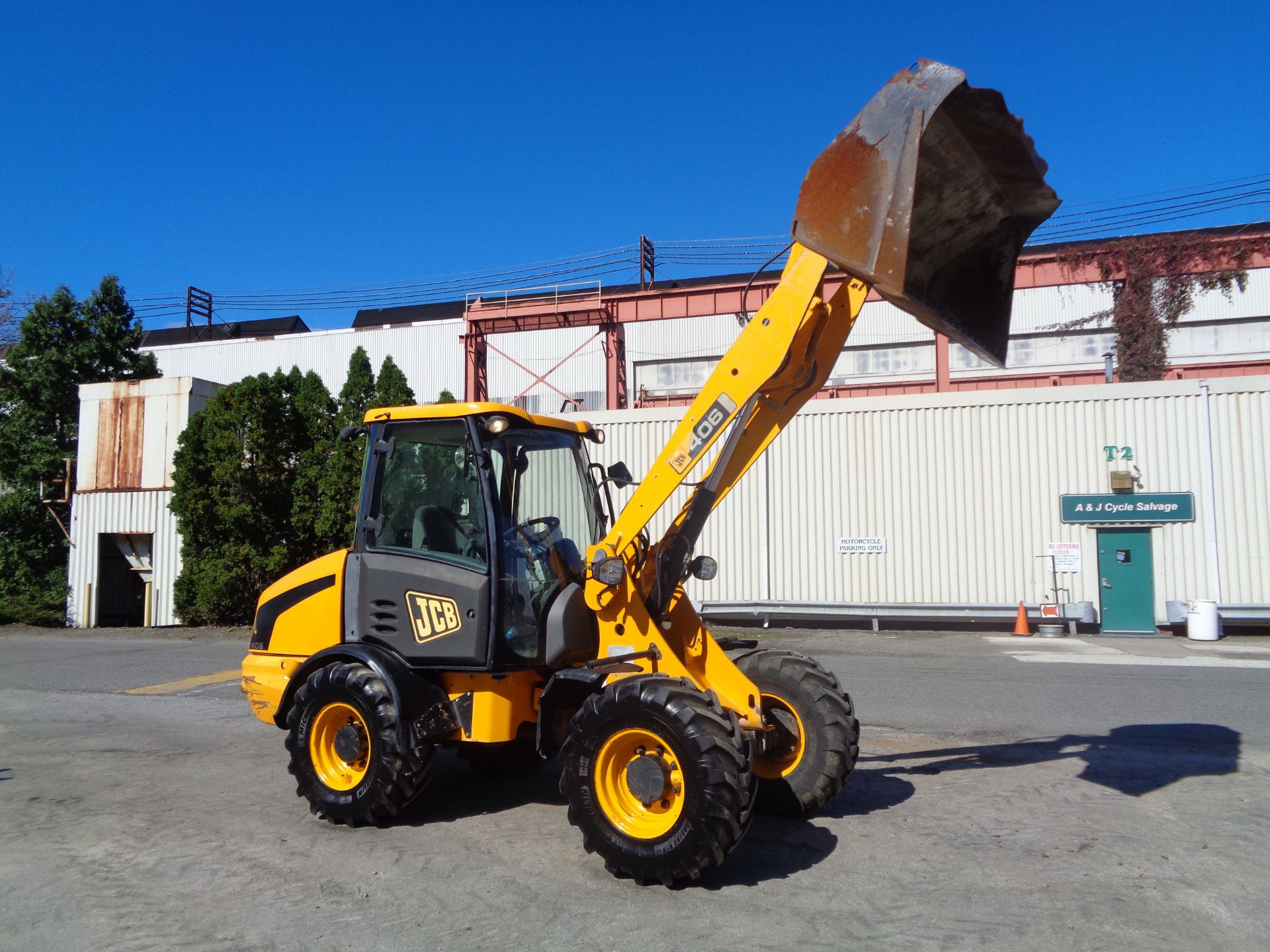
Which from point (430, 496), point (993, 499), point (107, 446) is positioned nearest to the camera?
point (430, 496)

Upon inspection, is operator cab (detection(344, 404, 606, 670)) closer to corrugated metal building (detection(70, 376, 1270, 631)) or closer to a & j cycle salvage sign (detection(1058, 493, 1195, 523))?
corrugated metal building (detection(70, 376, 1270, 631))

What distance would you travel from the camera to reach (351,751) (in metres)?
5.98

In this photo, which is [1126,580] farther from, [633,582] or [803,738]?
[633,582]

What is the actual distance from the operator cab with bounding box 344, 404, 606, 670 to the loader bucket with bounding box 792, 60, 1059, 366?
7.27 ft

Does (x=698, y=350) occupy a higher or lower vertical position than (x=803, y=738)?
higher

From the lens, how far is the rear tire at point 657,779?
4605 millimetres

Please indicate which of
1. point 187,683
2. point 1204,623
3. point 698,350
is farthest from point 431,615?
point 698,350

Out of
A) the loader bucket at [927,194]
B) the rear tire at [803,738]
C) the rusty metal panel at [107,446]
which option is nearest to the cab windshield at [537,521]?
the rear tire at [803,738]

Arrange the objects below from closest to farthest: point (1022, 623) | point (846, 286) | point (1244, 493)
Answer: point (846, 286) → point (1244, 493) → point (1022, 623)

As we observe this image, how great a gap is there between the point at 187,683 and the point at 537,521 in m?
8.92

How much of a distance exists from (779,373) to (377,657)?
2953mm

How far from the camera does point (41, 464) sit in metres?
25.9

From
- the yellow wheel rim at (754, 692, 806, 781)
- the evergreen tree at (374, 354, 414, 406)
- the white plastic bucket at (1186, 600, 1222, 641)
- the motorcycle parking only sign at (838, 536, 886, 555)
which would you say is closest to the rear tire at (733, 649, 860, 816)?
the yellow wheel rim at (754, 692, 806, 781)

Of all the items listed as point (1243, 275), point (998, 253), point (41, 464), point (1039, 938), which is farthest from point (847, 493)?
point (41, 464)
